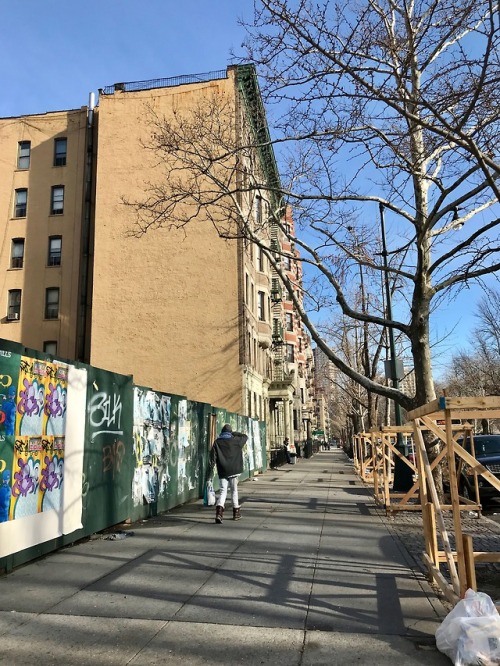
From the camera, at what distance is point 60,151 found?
32188mm

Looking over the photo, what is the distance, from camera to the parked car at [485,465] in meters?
12.2

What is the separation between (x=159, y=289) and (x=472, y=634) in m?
25.3

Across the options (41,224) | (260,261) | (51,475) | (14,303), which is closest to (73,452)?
(51,475)

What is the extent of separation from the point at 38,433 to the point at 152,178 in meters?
24.5

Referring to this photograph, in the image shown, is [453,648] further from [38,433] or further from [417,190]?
[417,190]

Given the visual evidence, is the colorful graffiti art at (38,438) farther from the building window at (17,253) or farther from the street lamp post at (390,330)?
the building window at (17,253)

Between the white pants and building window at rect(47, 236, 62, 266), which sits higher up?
building window at rect(47, 236, 62, 266)

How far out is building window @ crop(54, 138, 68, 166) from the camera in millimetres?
32031

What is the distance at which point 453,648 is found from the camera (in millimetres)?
3678

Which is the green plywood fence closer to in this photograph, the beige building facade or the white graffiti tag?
the white graffiti tag

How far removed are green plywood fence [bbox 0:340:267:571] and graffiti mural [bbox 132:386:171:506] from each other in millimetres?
18

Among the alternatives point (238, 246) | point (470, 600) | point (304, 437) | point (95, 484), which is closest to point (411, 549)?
point (470, 600)

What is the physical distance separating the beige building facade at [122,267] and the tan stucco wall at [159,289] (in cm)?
6

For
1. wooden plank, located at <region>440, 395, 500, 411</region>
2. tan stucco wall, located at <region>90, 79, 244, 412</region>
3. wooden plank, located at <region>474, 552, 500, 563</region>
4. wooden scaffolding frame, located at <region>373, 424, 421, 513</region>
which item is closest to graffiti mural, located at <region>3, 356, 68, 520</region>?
wooden plank, located at <region>440, 395, 500, 411</region>
